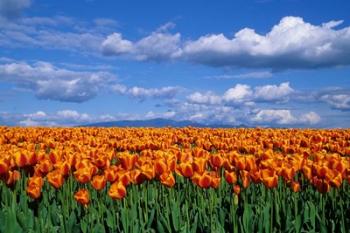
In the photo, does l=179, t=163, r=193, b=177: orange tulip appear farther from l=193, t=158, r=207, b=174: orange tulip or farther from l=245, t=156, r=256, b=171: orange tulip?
l=245, t=156, r=256, b=171: orange tulip

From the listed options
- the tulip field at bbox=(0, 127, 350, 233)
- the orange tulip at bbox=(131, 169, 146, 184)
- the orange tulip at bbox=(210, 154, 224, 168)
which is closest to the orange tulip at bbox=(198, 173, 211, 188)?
the tulip field at bbox=(0, 127, 350, 233)

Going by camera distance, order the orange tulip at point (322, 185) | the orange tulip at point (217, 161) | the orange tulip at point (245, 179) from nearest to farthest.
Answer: the orange tulip at point (322, 185)
the orange tulip at point (245, 179)
the orange tulip at point (217, 161)

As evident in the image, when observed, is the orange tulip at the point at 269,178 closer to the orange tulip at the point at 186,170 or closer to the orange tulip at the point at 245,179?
the orange tulip at the point at 245,179

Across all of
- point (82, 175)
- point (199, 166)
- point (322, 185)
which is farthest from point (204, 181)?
point (82, 175)

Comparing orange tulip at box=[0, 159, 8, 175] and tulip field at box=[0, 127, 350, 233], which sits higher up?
orange tulip at box=[0, 159, 8, 175]

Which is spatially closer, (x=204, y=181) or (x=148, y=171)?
(x=204, y=181)

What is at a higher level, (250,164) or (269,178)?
(250,164)

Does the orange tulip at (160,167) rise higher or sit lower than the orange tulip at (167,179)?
higher

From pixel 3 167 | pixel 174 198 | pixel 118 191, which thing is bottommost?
pixel 174 198

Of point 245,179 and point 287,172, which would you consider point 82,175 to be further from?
point 287,172

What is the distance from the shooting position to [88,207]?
21.0ft

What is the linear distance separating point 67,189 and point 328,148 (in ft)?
23.9

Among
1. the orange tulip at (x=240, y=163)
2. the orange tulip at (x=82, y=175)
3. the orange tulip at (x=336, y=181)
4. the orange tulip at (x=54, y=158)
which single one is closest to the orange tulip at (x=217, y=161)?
the orange tulip at (x=240, y=163)

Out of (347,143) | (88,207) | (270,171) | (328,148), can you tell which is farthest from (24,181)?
(347,143)
